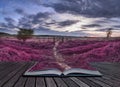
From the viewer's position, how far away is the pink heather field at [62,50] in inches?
249

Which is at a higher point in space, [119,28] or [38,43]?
[119,28]

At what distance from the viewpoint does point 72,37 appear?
6.66 meters

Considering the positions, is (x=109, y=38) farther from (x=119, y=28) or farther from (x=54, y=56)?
(x=54, y=56)

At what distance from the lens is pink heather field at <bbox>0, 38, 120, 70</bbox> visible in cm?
632

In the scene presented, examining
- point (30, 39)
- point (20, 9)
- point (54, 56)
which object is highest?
point (20, 9)

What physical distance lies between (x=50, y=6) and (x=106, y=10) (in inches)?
60.1

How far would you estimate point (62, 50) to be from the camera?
651 cm

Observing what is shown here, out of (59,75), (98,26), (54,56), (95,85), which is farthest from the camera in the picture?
(98,26)

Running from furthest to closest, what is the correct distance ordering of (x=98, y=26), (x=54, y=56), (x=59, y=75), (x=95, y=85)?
(x=98, y=26) < (x=54, y=56) < (x=59, y=75) < (x=95, y=85)

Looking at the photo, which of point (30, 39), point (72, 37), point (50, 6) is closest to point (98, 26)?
point (72, 37)

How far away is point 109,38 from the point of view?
6.62 meters

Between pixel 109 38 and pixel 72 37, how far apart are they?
3.17 ft

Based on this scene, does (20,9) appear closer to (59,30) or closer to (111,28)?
(59,30)

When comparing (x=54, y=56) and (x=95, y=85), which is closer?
(x=95, y=85)
